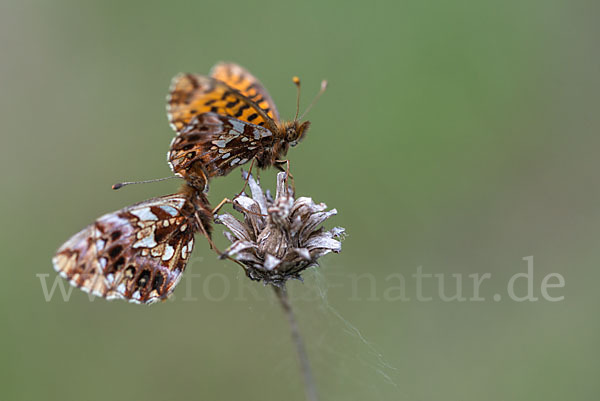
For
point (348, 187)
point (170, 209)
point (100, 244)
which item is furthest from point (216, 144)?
point (348, 187)

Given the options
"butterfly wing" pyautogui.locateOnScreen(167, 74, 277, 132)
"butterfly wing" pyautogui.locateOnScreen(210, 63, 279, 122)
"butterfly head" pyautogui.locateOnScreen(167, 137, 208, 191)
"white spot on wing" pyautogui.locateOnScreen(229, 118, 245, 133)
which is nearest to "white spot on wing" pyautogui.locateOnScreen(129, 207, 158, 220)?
"butterfly head" pyautogui.locateOnScreen(167, 137, 208, 191)

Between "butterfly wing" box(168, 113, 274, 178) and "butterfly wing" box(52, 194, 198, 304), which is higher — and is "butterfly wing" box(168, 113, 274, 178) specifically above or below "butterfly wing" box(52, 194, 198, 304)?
above

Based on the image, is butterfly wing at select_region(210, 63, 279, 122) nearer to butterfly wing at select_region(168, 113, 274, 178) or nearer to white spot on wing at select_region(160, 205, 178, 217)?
butterfly wing at select_region(168, 113, 274, 178)

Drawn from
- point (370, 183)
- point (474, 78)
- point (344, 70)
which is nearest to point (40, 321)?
point (370, 183)

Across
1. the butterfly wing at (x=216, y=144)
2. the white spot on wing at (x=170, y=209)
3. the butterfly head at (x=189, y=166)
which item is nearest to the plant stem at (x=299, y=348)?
the white spot on wing at (x=170, y=209)

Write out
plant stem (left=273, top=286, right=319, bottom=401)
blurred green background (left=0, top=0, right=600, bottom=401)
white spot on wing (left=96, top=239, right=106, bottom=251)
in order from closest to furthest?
1. plant stem (left=273, top=286, right=319, bottom=401)
2. white spot on wing (left=96, top=239, right=106, bottom=251)
3. blurred green background (left=0, top=0, right=600, bottom=401)

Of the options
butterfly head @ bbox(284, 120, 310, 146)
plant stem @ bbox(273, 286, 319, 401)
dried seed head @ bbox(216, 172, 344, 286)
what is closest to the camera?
plant stem @ bbox(273, 286, 319, 401)
